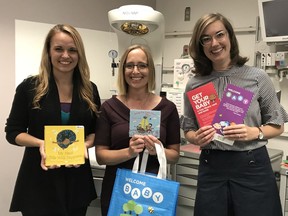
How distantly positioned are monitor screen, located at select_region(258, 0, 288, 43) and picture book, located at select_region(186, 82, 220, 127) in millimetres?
1542

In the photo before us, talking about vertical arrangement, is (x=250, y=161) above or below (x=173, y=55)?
below

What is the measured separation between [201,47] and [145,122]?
425mm

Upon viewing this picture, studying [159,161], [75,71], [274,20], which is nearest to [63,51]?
[75,71]

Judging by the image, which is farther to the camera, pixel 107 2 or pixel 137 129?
pixel 107 2

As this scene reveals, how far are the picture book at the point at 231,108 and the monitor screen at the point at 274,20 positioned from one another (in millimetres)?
1531

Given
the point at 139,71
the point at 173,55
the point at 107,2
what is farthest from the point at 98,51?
the point at 139,71

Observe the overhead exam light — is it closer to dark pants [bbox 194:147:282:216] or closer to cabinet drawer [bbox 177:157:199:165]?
cabinet drawer [bbox 177:157:199:165]

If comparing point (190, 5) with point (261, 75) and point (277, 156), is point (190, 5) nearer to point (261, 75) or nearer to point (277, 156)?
point (277, 156)

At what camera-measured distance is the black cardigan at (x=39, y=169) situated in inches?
54.7

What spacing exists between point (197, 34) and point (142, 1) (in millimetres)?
2496

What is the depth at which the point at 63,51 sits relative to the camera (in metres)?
1.40

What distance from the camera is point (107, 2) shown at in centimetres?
331

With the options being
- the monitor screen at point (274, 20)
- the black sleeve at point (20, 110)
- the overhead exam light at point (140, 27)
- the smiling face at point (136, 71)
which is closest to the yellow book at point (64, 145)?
the black sleeve at point (20, 110)

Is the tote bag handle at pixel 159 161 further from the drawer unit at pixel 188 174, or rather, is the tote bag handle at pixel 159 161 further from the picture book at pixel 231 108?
the drawer unit at pixel 188 174
